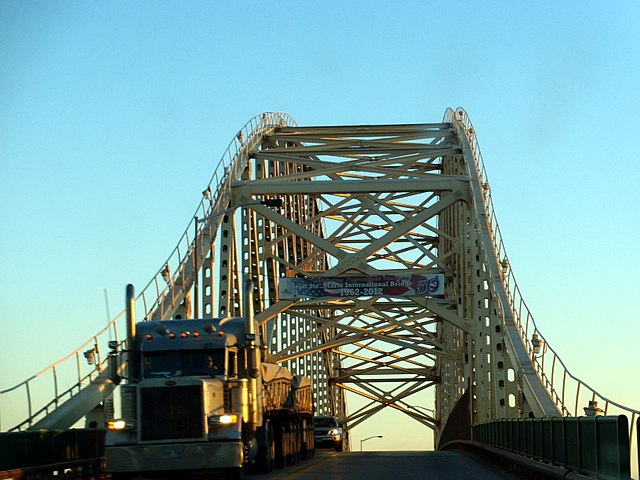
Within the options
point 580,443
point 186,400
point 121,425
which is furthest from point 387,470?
point 580,443

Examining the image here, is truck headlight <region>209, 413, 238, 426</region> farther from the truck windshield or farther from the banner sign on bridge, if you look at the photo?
the banner sign on bridge

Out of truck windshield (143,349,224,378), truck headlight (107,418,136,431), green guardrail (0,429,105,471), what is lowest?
green guardrail (0,429,105,471)

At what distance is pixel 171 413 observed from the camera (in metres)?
22.3

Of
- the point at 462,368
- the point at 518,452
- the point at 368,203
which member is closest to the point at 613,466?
the point at 518,452

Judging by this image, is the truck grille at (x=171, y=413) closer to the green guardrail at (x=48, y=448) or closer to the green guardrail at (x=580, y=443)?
the green guardrail at (x=48, y=448)

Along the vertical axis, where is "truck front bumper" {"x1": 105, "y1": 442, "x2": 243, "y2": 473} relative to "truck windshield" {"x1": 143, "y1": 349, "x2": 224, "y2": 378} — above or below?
below

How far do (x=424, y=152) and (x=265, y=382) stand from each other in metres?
30.4

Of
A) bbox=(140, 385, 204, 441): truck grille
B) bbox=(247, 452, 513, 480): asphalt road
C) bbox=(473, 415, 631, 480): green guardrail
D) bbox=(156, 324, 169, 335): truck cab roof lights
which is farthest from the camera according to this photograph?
bbox=(247, 452, 513, 480): asphalt road

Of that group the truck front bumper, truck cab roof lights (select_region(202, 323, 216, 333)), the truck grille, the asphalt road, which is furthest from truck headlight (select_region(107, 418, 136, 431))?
the asphalt road

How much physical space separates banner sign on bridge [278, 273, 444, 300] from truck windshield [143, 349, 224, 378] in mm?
27259

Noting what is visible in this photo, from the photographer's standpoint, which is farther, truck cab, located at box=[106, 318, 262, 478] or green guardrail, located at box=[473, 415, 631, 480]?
truck cab, located at box=[106, 318, 262, 478]

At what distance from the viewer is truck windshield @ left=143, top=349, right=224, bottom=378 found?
23.1 m

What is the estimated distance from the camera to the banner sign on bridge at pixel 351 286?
5062cm

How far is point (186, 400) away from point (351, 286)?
28.5 meters
